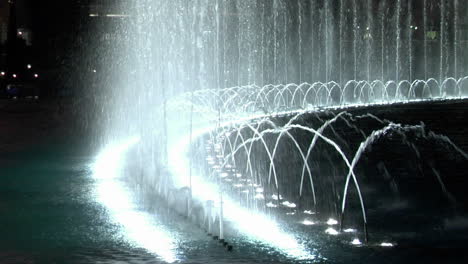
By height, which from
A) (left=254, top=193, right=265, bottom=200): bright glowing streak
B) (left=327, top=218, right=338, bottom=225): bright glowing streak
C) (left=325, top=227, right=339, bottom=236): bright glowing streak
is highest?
(left=254, top=193, right=265, bottom=200): bright glowing streak

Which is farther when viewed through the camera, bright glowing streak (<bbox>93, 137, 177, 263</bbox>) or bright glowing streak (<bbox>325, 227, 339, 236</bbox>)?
bright glowing streak (<bbox>325, 227, 339, 236</bbox>)

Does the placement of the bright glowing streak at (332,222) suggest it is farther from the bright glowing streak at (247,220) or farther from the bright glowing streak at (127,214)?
the bright glowing streak at (127,214)

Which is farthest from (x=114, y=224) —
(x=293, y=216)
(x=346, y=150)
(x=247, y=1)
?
(x=247, y=1)

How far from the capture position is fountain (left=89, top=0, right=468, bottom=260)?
34.7ft

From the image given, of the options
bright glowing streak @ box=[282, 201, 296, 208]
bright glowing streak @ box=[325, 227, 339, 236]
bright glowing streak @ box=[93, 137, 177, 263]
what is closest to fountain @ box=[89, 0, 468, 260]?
bright glowing streak @ box=[282, 201, 296, 208]

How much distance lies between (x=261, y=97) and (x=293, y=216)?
29029mm

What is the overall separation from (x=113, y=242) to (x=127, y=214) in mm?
1646

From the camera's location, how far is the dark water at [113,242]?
24.8 feet

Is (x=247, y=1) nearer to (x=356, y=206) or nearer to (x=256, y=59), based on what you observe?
(x=256, y=59)

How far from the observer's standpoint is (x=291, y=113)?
106 feet

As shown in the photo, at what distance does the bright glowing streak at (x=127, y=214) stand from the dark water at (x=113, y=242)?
0.09 m

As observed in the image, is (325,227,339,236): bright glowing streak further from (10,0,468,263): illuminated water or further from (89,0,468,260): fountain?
(89,0,468,260): fountain

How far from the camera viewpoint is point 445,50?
55.9m

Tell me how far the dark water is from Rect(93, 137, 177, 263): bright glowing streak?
0.29 feet
